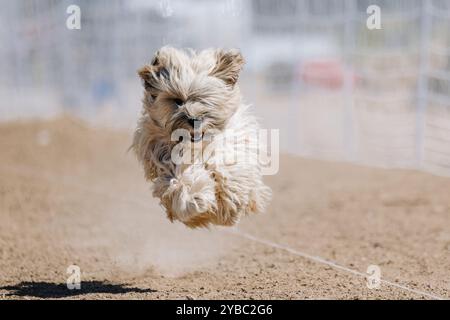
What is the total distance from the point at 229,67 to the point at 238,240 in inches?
89.6

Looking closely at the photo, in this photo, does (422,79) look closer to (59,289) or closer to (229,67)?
(229,67)

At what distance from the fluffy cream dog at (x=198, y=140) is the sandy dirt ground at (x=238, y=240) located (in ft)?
1.89

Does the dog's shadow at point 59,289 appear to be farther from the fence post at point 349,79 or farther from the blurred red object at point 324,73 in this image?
the blurred red object at point 324,73

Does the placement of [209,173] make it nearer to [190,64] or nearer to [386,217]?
[190,64]

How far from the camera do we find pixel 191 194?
5145 mm

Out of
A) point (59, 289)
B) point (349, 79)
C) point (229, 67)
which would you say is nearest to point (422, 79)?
point (349, 79)

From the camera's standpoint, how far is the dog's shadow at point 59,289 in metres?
5.18

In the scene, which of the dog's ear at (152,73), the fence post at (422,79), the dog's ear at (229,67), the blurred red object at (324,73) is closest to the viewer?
the dog's ear at (152,73)

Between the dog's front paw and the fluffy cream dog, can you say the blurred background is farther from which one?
the dog's front paw

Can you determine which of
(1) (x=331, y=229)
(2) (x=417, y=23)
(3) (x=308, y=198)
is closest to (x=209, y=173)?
(1) (x=331, y=229)

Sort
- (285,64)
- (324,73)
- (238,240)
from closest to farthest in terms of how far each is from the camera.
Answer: (238,240) < (285,64) < (324,73)

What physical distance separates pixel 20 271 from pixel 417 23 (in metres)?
8.31

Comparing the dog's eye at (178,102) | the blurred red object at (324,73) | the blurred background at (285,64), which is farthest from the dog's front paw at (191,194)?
the blurred red object at (324,73)

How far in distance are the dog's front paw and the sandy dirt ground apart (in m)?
0.53
